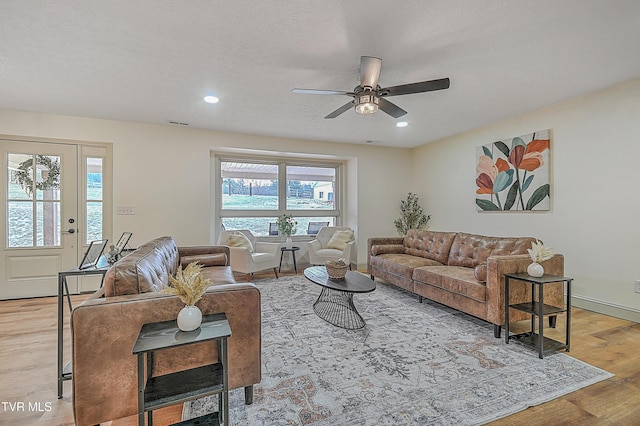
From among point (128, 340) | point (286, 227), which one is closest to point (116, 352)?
point (128, 340)

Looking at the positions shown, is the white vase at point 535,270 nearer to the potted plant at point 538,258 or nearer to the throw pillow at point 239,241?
the potted plant at point 538,258

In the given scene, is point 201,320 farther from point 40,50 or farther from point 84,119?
point 84,119

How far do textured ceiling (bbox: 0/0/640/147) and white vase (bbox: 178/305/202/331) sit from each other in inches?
75.0

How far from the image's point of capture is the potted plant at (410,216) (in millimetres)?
6055

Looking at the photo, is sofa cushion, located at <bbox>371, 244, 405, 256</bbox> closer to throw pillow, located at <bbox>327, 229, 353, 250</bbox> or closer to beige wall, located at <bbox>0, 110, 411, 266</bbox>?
throw pillow, located at <bbox>327, 229, 353, 250</bbox>

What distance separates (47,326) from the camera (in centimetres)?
297

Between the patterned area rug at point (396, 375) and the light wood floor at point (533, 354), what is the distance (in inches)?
3.5

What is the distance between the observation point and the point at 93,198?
4234 millimetres

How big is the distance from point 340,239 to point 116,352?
4.30m

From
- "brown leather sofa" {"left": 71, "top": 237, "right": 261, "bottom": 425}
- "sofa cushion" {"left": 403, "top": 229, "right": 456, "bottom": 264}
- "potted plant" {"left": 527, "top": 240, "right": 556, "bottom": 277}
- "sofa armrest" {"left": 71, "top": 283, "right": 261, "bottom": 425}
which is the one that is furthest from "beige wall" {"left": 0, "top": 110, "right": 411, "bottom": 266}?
"potted plant" {"left": 527, "top": 240, "right": 556, "bottom": 277}

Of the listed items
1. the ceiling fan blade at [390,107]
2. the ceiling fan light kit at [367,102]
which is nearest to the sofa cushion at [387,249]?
the ceiling fan blade at [390,107]

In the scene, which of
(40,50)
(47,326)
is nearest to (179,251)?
(47,326)

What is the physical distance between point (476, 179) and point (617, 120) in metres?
1.84

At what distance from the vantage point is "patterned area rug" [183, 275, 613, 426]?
65.9 inches
